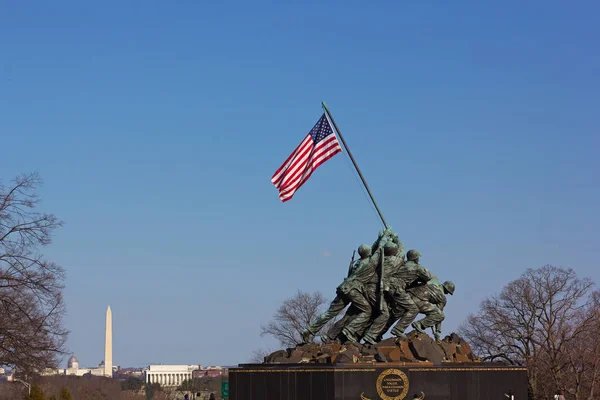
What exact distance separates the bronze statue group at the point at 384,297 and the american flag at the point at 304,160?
124 inches

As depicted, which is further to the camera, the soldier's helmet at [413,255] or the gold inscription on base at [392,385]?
the soldier's helmet at [413,255]

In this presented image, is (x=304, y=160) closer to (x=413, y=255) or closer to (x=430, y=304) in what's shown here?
(x=413, y=255)

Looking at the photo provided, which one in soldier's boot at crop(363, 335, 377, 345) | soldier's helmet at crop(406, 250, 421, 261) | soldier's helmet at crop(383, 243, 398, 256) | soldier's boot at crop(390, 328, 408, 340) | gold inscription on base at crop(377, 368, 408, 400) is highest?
soldier's helmet at crop(383, 243, 398, 256)

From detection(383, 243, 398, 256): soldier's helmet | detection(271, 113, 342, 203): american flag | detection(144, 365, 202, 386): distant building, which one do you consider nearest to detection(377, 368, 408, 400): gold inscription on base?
detection(383, 243, 398, 256): soldier's helmet

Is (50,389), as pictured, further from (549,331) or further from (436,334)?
(436,334)

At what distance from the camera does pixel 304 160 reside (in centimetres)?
3347

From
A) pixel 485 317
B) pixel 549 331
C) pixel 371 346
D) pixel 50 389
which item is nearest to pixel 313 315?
pixel 485 317

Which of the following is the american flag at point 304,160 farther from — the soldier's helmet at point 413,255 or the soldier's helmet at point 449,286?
the soldier's helmet at point 449,286

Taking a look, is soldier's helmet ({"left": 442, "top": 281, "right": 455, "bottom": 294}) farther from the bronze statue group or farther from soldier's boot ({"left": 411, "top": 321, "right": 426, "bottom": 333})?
soldier's boot ({"left": 411, "top": 321, "right": 426, "bottom": 333})

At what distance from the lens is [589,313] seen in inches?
2286

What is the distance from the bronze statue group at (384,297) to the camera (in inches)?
1271

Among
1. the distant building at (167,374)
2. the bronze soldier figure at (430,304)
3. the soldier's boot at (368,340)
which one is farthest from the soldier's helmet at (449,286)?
the distant building at (167,374)

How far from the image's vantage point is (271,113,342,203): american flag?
33.3m

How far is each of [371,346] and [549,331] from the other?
24073 millimetres
